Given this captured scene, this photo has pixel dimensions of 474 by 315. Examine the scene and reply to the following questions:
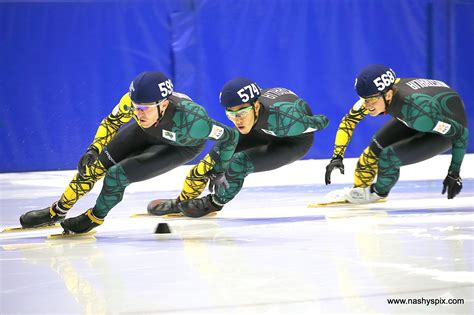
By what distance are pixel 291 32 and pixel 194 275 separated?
956 centimetres

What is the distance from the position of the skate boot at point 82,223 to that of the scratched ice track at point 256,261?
90mm

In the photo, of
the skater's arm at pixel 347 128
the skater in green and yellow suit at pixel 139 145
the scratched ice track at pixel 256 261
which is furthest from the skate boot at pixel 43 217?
the skater's arm at pixel 347 128

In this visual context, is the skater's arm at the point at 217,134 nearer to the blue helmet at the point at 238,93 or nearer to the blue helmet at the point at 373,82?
the blue helmet at the point at 238,93

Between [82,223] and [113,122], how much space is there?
93 centimetres

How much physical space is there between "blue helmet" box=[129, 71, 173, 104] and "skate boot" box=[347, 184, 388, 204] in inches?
95.5

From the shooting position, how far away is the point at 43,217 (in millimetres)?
6578

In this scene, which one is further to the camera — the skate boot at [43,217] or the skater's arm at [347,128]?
the skater's arm at [347,128]

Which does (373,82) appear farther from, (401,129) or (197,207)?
(197,207)

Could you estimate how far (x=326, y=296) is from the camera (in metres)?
3.94

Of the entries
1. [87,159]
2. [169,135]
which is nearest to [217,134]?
[169,135]

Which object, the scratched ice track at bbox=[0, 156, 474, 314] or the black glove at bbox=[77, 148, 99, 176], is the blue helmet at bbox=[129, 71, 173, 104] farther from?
the scratched ice track at bbox=[0, 156, 474, 314]

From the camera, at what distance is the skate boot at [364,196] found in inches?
310

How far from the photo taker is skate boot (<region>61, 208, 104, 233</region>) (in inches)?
240

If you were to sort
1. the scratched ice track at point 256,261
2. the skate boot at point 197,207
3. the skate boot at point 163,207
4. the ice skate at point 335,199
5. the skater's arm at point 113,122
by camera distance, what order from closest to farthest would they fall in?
the scratched ice track at point 256,261 → the skater's arm at point 113,122 → the skate boot at point 197,207 → the skate boot at point 163,207 → the ice skate at point 335,199
